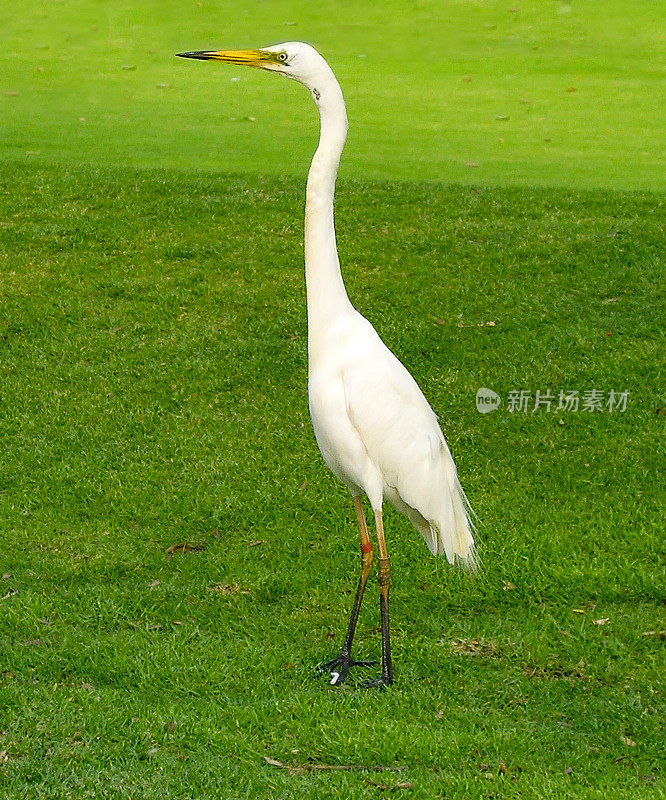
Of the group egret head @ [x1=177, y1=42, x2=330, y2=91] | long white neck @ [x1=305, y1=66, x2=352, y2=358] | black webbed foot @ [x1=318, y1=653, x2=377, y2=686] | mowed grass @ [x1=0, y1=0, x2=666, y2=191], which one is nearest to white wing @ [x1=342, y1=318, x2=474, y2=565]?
long white neck @ [x1=305, y1=66, x2=352, y2=358]

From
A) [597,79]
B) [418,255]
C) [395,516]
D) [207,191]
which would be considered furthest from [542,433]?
[597,79]

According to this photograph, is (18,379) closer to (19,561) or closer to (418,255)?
(19,561)

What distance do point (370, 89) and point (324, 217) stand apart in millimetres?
7800

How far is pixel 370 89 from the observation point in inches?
450

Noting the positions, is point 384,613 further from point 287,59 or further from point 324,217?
point 287,59

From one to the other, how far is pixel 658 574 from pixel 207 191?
18.4ft

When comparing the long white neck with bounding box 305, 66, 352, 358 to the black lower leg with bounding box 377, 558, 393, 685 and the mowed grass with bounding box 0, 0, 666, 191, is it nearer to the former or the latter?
the black lower leg with bounding box 377, 558, 393, 685

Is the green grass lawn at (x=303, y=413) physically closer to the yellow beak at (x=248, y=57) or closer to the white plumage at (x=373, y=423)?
the white plumage at (x=373, y=423)

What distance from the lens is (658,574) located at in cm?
496

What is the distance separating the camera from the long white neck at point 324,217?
404 centimetres

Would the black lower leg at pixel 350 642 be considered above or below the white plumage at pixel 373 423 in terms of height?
below

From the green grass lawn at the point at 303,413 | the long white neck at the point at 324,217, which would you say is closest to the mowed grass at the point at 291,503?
the green grass lawn at the point at 303,413

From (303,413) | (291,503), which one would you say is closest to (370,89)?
(303,413)

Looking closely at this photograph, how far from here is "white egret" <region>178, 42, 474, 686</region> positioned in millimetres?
4031
